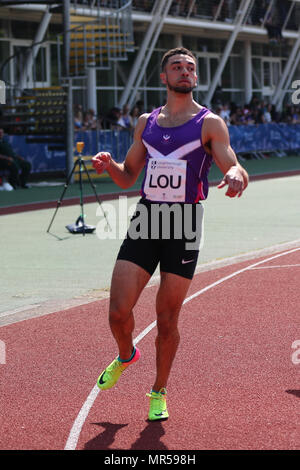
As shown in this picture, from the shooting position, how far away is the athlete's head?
17.7 ft

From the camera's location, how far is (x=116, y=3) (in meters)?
29.2

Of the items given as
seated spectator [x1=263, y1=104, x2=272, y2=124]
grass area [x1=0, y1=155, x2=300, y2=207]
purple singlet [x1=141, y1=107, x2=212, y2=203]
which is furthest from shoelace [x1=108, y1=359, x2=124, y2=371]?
seated spectator [x1=263, y1=104, x2=272, y2=124]

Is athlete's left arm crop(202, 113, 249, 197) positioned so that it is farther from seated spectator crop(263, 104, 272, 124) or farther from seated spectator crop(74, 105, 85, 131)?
seated spectator crop(263, 104, 272, 124)

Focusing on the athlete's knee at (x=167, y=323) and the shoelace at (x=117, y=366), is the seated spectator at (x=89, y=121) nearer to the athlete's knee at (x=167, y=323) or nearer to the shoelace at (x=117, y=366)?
the shoelace at (x=117, y=366)

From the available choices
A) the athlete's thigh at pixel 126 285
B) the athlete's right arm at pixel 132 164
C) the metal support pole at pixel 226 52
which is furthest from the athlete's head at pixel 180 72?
the metal support pole at pixel 226 52

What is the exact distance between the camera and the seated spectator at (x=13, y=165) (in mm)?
22750

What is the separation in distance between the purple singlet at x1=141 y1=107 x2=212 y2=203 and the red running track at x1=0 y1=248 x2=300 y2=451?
1338 mm

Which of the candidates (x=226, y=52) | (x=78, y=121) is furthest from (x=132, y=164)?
(x=226, y=52)

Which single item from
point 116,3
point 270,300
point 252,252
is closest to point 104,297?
point 270,300

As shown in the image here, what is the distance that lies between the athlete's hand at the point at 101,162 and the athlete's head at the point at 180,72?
58cm

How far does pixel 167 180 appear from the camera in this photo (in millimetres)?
5352

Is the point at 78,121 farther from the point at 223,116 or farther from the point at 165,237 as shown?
the point at 165,237

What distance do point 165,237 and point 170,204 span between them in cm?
22
